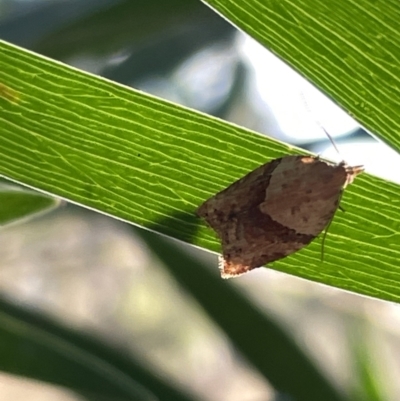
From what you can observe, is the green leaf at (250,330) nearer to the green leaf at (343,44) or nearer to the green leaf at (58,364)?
the green leaf at (58,364)

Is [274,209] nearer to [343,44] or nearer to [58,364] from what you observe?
[343,44]

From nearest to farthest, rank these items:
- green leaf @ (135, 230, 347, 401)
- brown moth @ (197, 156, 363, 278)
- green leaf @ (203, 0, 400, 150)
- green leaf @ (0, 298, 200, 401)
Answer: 1. green leaf @ (203, 0, 400, 150)
2. brown moth @ (197, 156, 363, 278)
3. green leaf @ (0, 298, 200, 401)
4. green leaf @ (135, 230, 347, 401)

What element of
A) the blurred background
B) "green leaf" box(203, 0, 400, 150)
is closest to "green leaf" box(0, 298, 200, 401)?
the blurred background

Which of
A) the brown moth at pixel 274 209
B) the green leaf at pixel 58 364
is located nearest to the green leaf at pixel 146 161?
the brown moth at pixel 274 209

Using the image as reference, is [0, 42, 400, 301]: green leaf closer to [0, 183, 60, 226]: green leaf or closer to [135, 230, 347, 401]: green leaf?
[0, 183, 60, 226]: green leaf

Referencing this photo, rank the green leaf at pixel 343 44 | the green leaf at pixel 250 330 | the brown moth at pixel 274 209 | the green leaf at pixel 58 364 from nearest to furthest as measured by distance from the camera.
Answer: the green leaf at pixel 343 44
the brown moth at pixel 274 209
the green leaf at pixel 58 364
the green leaf at pixel 250 330

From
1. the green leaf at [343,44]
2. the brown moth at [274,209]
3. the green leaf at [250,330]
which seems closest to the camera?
the green leaf at [343,44]
